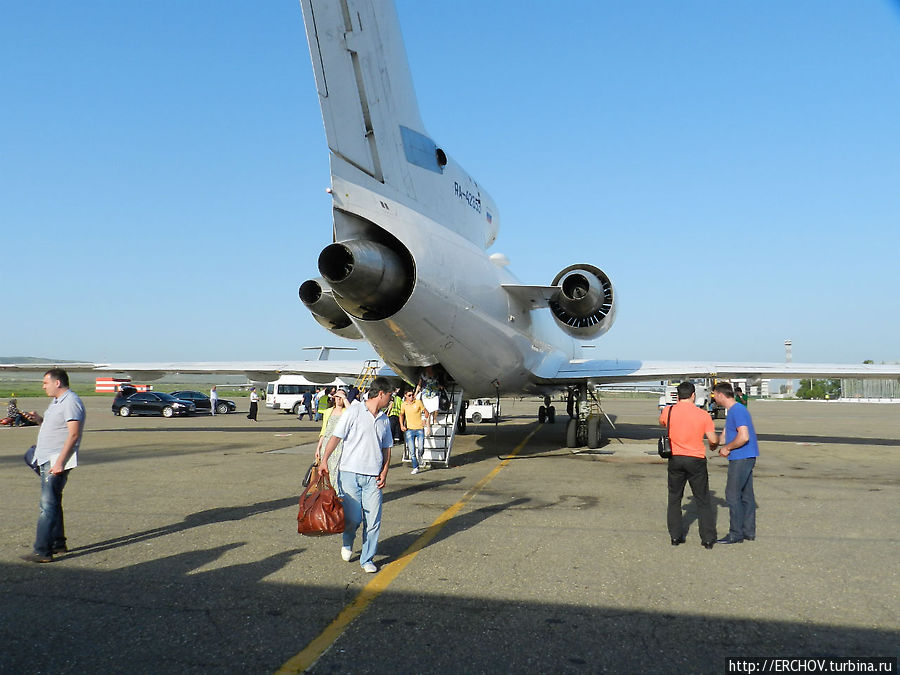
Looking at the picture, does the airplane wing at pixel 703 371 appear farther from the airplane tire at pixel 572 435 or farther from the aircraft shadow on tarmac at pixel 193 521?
the aircraft shadow on tarmac at pixel 193 521

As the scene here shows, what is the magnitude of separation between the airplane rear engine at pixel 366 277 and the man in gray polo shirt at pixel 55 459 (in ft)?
13.1

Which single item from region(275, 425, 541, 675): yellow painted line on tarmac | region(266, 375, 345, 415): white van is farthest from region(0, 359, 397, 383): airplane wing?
region(266, 375, 345, 415): white van

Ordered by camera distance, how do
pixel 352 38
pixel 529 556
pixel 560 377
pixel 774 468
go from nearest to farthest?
pixel 529 556 < pixel 352 38 < pixel 774 468 < pixel 560 377

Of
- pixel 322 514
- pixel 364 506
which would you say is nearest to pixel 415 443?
pixel 364 506

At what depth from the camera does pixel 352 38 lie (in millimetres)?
9109

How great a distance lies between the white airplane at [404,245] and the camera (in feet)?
30.5

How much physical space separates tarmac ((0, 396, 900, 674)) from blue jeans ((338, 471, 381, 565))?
29 cm

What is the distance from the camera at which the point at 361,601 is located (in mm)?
4887

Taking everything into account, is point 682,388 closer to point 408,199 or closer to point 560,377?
point 408,199

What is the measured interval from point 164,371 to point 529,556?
1773 cm

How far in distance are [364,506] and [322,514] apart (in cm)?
42

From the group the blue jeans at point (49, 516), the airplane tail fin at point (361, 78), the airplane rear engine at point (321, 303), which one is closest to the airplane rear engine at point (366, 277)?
the airplane tail fin at point (361, 78)

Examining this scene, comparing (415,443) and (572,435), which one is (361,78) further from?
(572,435)

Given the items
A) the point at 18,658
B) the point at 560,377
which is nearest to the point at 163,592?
the point at 18,658
